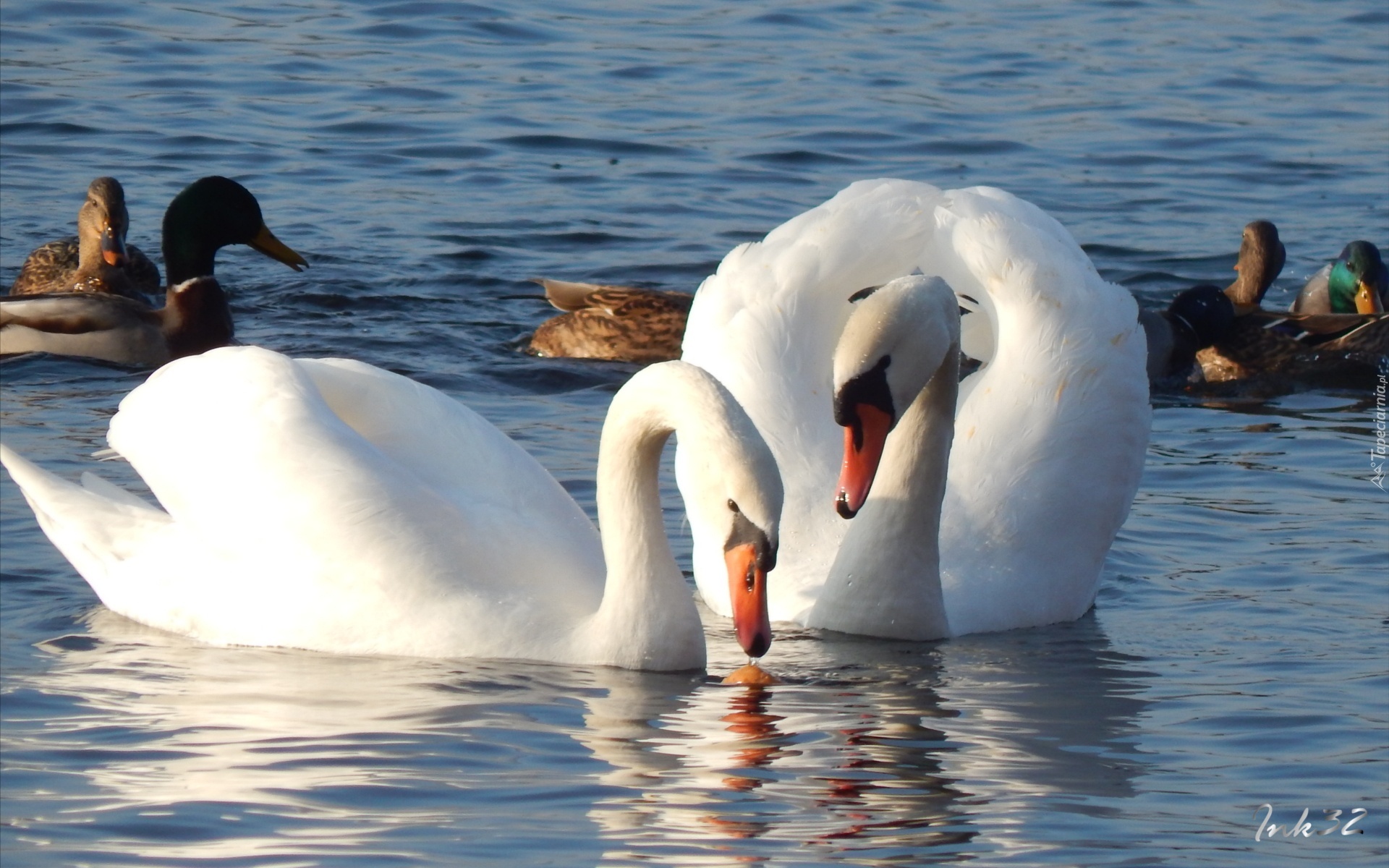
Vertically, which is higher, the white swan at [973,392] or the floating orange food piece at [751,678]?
the white swan at [973,392]

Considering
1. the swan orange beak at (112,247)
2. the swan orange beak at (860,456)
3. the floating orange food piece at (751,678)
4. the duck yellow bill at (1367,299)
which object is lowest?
the floating orange food piece at (751,678)

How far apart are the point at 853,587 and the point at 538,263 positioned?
6.10m

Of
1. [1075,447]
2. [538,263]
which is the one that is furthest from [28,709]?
[538,263]

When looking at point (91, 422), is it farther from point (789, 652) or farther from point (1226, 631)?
point (1226, 631)

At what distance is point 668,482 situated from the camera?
8375mm

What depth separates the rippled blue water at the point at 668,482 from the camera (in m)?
4.87

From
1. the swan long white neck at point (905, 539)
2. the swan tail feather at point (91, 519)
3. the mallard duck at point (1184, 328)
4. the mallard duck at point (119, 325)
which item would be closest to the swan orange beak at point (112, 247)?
the mallard duck at point (119, 325)

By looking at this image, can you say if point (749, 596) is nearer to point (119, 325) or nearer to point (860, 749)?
point (860, 749)

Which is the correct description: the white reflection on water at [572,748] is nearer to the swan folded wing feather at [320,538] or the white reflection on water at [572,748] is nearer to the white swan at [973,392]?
the swan folded wing feather at [320,538]

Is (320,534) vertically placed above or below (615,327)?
above

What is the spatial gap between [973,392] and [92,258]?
5.47m

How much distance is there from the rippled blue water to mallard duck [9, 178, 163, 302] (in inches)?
24.6

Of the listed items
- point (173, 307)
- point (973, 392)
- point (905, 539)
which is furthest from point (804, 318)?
point (173, 307)

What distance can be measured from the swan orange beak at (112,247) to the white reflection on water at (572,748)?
16.8ft
